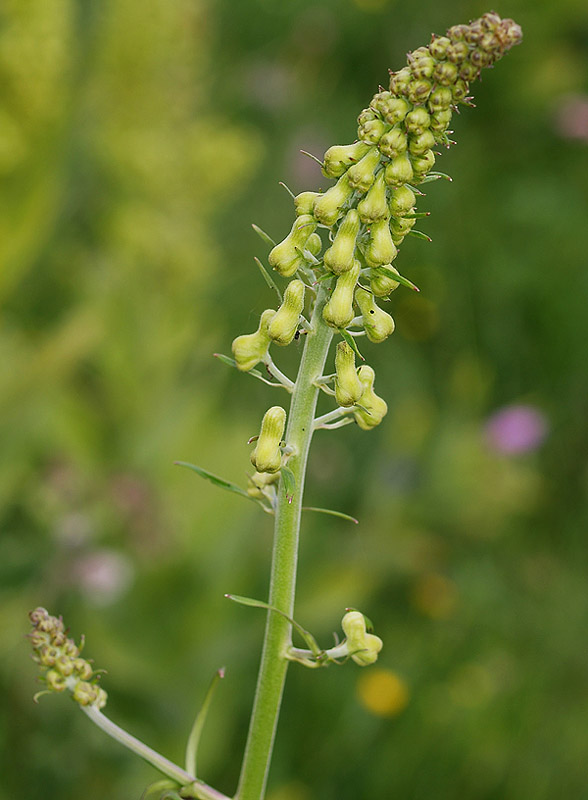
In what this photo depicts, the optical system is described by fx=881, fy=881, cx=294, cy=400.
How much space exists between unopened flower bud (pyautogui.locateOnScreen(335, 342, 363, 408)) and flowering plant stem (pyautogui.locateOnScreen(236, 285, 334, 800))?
0.07 feet

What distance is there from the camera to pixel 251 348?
107 cm

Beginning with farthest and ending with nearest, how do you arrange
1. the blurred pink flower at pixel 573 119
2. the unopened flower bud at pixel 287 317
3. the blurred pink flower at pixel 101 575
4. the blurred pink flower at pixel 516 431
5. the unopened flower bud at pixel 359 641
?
the blurred pink flower at pixel 573 119 < the blurred pink flower at pixel 516 431 < the blurred pink flower at pixel 101 575 < the unopened flower bud at pixel 359 641 < the unopened flower bud at pixel 287 317

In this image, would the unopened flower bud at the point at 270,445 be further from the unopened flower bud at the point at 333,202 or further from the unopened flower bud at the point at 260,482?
the unopened flower bud at the point at 333,202

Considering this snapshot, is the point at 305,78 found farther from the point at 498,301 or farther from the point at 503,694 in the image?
the point at 503,694

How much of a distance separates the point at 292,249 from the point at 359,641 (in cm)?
49

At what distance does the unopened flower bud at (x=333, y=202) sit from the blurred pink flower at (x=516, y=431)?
3022mm

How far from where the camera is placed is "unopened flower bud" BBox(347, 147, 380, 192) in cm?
93

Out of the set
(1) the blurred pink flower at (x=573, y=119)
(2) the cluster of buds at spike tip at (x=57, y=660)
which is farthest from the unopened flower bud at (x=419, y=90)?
(1) the blurred pink flower at (x=573, y=119)

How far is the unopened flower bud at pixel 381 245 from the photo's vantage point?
3.13ft

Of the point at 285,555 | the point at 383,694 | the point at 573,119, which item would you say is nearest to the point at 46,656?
the point at 285,555

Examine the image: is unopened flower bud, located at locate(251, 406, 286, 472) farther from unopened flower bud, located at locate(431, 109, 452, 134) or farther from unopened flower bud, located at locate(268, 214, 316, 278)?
unopened flower bud, located at locate(431, 109, 452, 134)

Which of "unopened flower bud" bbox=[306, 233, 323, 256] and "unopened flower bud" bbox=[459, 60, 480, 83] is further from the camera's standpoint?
"unopened flower bud" bbox=[306, 233, 323, 256]

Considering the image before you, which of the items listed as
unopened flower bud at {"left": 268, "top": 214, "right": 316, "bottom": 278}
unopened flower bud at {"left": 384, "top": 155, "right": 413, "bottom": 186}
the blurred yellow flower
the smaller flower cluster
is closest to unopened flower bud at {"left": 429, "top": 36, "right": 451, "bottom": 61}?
unopened flower bud at {"left": 384, "top": 155, "right": 413, "bottom": 186}

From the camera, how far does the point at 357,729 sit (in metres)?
2.80
